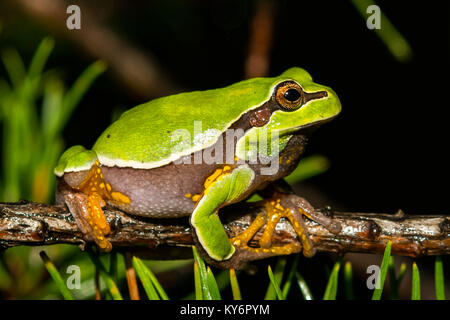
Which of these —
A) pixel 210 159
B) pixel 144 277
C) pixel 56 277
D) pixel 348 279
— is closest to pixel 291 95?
pixel 210 159

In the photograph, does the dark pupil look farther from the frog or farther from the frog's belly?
the frog's belly

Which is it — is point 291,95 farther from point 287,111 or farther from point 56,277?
point 56,277

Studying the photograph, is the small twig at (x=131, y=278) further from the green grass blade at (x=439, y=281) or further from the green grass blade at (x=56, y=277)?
the green grass blade at (x=439, y=281)

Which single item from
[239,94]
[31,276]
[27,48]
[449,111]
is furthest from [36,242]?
[449,111]

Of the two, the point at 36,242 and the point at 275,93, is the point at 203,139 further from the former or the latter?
the point at 36,242

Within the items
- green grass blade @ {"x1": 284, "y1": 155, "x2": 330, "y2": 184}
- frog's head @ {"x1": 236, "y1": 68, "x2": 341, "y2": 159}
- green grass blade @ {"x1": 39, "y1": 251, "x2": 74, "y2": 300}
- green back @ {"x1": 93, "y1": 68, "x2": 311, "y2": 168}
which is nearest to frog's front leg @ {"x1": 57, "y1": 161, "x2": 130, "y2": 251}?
green back @ {"x1": 93, "y1": 68, "x2": 311, "y2": 168}

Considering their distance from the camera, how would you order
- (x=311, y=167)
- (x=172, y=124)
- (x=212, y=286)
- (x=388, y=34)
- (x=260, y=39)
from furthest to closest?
(x=260, y=39) < (x=311, y=167) < (x=388, y=34) < (x=172, y=124) < (x=212, y=286)


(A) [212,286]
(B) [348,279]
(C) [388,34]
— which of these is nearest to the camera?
(A) [212,286]
